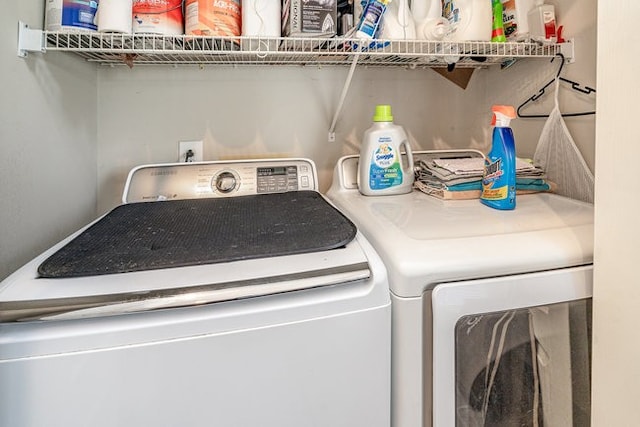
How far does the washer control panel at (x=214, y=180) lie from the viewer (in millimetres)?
1330

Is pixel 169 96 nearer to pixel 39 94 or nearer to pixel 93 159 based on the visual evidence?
pixel 93 159

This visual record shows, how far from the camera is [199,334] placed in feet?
2.09

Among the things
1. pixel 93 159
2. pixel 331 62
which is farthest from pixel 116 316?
pixel 331 62

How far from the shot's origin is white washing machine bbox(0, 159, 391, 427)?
1.95 feet

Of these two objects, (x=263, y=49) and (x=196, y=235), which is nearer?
(x=196, y=235)

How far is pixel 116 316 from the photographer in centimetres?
62

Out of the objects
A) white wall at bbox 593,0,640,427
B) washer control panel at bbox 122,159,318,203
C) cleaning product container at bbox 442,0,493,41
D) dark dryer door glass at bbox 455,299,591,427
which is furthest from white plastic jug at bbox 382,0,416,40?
dark dryer door glass at bbox 455,299,591,427

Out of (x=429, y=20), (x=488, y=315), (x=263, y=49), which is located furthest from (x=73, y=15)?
(x=488, y=315)

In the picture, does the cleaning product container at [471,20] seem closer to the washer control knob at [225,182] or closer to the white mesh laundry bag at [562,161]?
the white mesh laundry bag at [562,161]

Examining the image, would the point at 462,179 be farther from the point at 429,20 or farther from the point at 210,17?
the point at 210,17

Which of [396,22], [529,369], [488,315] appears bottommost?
[529,369]

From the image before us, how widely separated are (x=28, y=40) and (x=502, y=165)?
4.25 ft

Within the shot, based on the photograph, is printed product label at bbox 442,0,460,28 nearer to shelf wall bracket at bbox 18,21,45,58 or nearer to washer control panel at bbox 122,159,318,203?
washer control panel at bbox 122,159,318,203

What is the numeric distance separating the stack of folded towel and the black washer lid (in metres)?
0.39
